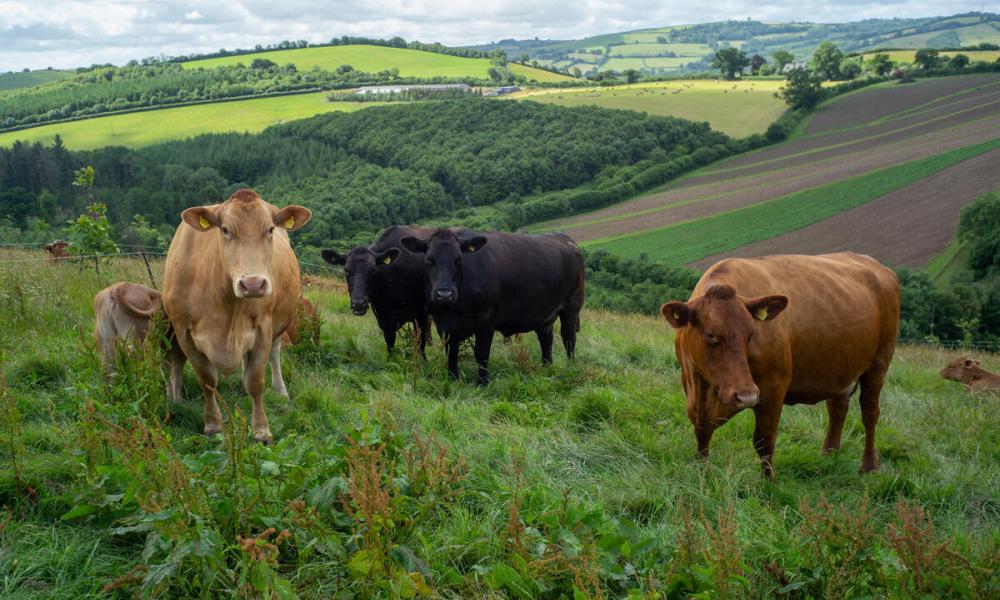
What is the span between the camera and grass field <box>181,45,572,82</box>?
10761cm

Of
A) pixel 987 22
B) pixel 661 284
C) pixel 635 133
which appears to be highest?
pixel 987 22

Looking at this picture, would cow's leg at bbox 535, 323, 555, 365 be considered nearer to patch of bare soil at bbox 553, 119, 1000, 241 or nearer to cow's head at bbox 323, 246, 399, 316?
cow's head at bbox 323, 246, 399, 316

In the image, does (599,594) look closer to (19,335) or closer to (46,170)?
(19,335)

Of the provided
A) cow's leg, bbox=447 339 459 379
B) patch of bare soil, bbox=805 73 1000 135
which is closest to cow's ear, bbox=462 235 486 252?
cow's leg, bbox=447 339 459 379

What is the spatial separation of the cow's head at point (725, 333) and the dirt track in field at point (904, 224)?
37816 mm

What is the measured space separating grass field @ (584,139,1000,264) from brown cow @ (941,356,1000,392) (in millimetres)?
32806

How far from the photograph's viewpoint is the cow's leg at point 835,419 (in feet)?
22.6

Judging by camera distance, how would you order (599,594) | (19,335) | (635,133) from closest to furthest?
(599,594)
(19,335)
(635,133)

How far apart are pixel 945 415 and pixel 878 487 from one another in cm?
324

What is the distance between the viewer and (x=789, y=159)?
61781 millimetres

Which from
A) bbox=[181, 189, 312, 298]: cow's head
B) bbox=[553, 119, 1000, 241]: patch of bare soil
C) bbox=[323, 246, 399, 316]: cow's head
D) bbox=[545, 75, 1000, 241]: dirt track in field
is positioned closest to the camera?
bbox=[181, 189, 312, 298]: cow's head

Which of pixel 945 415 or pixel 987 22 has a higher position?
pixel 987 22

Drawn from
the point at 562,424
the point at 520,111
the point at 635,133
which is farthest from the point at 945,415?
the point at 520,111

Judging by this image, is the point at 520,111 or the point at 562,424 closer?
the point at 562,424
